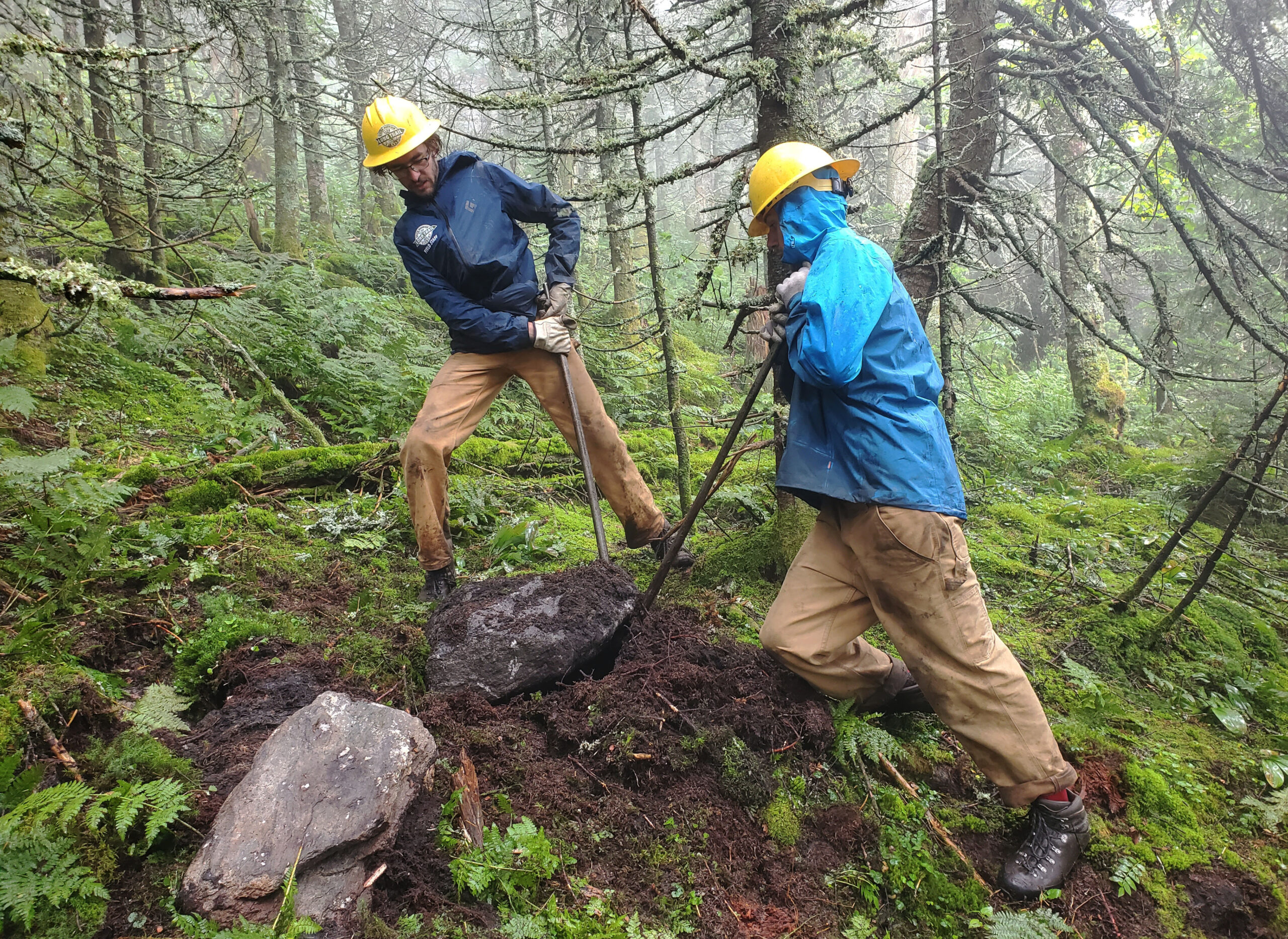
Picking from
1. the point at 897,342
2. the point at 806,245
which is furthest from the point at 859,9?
the point at 897,342

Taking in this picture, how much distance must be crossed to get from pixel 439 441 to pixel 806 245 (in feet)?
8.26

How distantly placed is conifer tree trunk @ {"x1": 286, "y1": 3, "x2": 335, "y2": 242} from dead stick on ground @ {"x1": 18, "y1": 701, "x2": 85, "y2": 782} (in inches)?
379

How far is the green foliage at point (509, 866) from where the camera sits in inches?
86.2

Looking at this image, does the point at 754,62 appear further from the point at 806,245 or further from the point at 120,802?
the point at 120,802

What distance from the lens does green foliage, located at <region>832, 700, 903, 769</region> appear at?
3080 mm

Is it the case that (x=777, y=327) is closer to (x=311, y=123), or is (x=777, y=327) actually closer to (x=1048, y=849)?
(x=1048, y=849)

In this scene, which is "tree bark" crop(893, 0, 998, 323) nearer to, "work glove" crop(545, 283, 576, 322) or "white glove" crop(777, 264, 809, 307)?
"white glove" crop(777, 264, 809, 307)

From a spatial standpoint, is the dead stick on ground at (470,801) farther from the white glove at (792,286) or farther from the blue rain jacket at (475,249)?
the blue rain jacket at (475,249)

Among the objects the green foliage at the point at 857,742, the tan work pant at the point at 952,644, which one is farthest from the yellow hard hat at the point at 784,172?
the green foliage at the point at 857,742

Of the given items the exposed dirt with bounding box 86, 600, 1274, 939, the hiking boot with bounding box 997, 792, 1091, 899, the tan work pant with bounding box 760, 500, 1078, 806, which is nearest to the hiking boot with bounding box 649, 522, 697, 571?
the exposed dirt with bounding box 86, 600, 1274, 939

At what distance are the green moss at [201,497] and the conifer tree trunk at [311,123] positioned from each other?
7.28 meters

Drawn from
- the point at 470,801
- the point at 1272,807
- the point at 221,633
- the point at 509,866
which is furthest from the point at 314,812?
the point at 1272,807

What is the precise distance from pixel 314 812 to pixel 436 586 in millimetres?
2079

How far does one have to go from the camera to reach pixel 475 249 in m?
4.16
